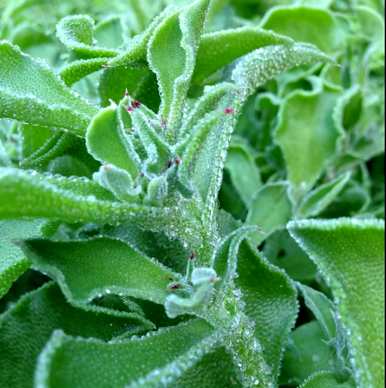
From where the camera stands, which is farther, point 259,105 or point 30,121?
point 259,105

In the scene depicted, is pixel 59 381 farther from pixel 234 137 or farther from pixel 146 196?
pixel 234 137

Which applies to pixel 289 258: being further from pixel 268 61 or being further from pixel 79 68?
→ pixel 79 68

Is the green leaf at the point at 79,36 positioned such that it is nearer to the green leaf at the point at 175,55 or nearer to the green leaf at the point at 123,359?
the green leaf at the point at 175,55

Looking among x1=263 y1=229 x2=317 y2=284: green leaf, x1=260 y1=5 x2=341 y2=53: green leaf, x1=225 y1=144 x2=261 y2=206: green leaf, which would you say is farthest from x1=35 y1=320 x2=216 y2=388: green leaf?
x1=260 y1=5 x2=341 y2=53: green leaf

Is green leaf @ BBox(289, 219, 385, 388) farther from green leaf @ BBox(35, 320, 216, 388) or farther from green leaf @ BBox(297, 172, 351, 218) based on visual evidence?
green leaf @ BBox(297, 172, 351, 218)

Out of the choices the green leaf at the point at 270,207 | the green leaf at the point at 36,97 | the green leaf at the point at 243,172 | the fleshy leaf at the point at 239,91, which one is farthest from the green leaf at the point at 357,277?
the green leaf at the point at 243,172

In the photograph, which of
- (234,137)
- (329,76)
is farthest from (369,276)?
(329,76)

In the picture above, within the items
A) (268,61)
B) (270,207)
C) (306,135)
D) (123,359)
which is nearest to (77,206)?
(123,359)
